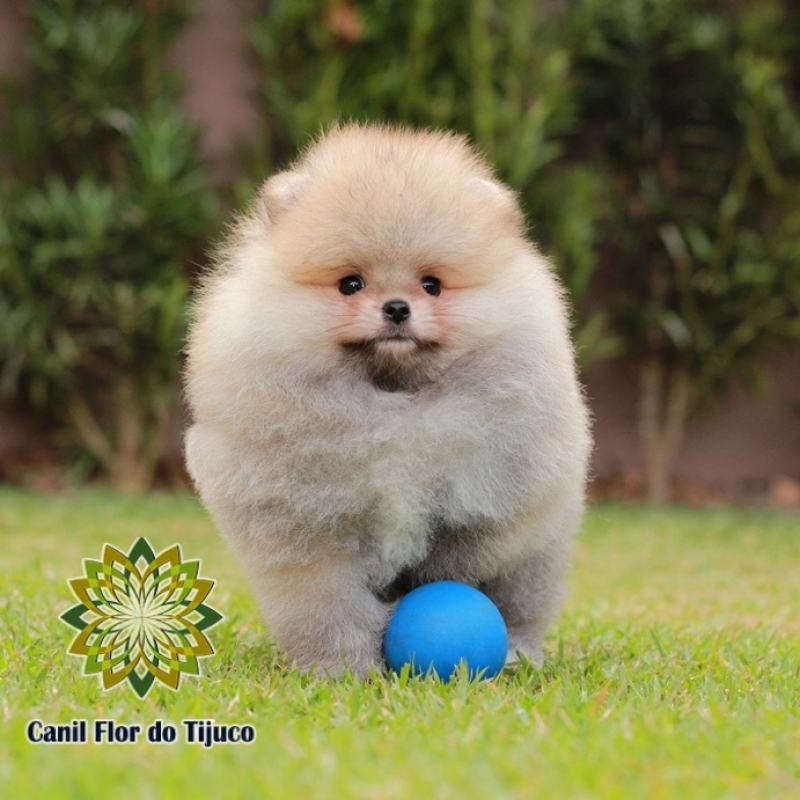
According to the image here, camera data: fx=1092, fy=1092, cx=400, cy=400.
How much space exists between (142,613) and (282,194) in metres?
→ 1.10

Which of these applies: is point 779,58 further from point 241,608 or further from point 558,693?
point 558,693

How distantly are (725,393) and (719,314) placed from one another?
0.72 m

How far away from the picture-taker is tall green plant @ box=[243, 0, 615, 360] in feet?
23.4

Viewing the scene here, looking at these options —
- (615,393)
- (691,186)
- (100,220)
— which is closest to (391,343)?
(100,220)

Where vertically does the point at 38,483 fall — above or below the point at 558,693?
below

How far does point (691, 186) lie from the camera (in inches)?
312

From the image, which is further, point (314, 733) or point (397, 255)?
point (397, 255)

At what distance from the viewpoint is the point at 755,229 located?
7.82 m

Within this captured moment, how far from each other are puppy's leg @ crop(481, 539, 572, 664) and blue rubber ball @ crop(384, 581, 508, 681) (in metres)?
0.23

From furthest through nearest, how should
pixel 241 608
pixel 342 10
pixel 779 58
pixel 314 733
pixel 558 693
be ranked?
pixel 779 58 < pixel 342 10 < pixel 241 608 < pixel 558 693 < pixel 314 733

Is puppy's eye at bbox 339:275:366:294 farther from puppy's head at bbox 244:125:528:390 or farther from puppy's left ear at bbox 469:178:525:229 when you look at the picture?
puppy's left ear at bbox 469:178:525:229

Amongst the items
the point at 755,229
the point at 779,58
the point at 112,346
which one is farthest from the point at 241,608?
the point at 779,58

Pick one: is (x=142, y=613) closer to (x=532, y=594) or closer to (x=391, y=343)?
(x=391, y=343)

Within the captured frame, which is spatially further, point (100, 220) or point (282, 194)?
point (100, 220)
